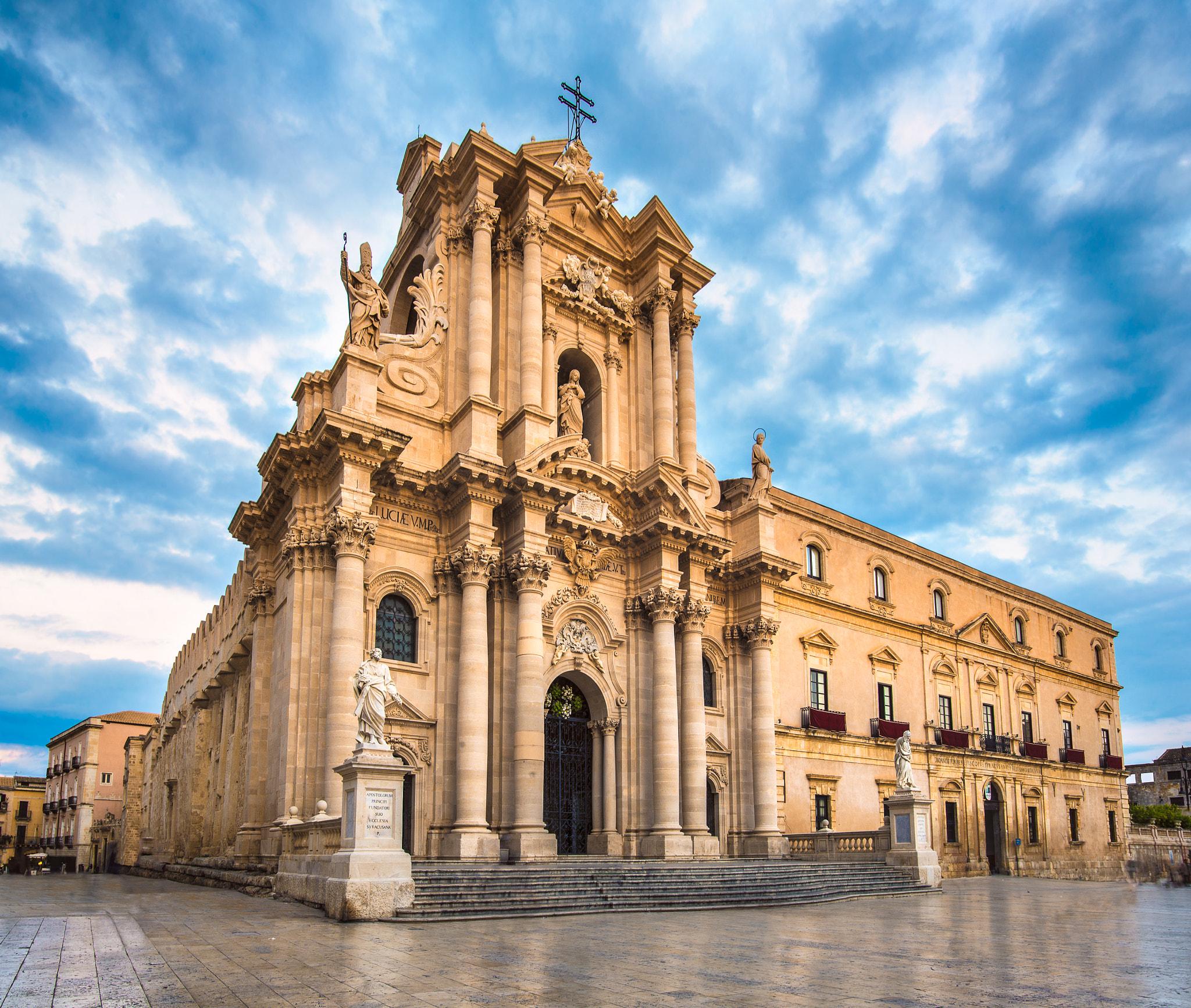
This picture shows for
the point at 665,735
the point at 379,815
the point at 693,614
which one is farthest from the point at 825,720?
the point at 379,815

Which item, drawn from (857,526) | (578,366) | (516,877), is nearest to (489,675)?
(516,877)

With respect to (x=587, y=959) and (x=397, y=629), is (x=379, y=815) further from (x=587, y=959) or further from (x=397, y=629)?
(x=397, y=629)

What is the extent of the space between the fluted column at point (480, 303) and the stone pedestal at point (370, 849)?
10.8 m

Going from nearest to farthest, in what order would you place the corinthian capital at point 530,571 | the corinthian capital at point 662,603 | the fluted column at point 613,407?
the corinthian capital at point 530,571
the corinthian capital at point 662,603
the fluted column at point 613,407

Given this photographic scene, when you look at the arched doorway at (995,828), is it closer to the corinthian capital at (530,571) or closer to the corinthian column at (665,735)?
the corinthian column at (665,735)

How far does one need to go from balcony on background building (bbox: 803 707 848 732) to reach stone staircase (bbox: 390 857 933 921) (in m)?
7.25

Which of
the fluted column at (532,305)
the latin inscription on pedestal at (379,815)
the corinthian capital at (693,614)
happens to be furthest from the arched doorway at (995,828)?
the latin inscription on pedestal at (379,815)

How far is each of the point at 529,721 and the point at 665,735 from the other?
4.39m

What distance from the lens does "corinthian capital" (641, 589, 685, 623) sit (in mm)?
25656

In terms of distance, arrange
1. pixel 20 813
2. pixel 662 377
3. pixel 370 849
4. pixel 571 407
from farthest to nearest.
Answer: pixel 20 813
pixel 662 377
pixel 571 407
pixel 370 849

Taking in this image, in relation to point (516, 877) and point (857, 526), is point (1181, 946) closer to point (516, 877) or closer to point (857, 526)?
point (516, 877)

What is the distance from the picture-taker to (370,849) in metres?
15.1

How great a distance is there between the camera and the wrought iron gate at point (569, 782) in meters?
24.6

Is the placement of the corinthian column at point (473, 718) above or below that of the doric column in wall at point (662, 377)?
below
